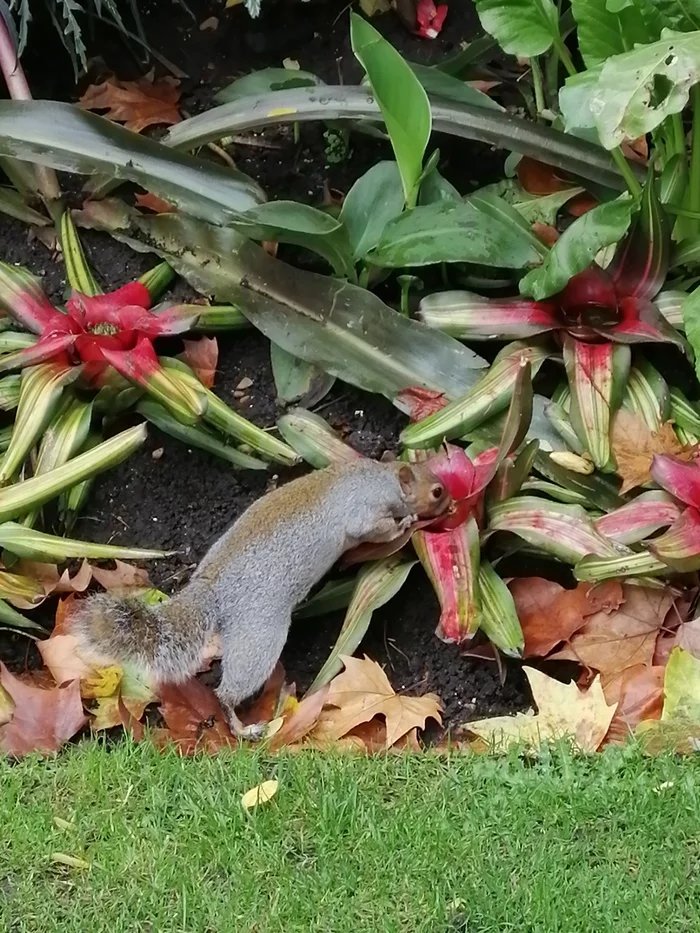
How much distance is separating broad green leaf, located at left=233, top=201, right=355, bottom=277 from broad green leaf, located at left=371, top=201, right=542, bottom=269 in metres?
0.10

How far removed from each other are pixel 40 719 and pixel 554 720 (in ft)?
Result: 3.33

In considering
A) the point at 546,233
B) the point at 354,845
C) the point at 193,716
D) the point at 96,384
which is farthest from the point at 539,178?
the point at 354,845

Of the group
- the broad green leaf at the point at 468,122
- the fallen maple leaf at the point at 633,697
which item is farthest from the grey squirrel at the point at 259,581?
the broad green leaf at the point at 468,122

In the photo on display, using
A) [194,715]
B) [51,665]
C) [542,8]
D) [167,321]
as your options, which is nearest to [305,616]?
[194,715]

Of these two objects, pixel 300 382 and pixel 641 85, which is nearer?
pixel 641 85

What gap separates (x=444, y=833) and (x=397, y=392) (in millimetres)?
962

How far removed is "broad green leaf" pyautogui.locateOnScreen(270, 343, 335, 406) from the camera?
7.36ft

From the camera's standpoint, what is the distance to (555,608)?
1.92m

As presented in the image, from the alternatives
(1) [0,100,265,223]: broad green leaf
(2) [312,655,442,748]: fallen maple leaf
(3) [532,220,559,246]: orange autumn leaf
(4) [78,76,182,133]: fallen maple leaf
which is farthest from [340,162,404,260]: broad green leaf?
(2) [312,655,442,748]: fallen maple leaf

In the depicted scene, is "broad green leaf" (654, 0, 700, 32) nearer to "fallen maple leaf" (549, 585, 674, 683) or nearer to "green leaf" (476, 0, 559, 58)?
"green leaf" (476, 0, 559, 58)

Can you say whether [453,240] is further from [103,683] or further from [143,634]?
[103,683]

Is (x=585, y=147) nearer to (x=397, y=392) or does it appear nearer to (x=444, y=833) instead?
(x=397, y=392)

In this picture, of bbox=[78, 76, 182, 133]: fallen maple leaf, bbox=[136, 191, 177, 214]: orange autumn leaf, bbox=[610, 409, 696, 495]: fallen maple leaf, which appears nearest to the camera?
bbox=[610, 409, 696, 495]: fallen maple leaf

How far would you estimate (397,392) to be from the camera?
6.93 feet
